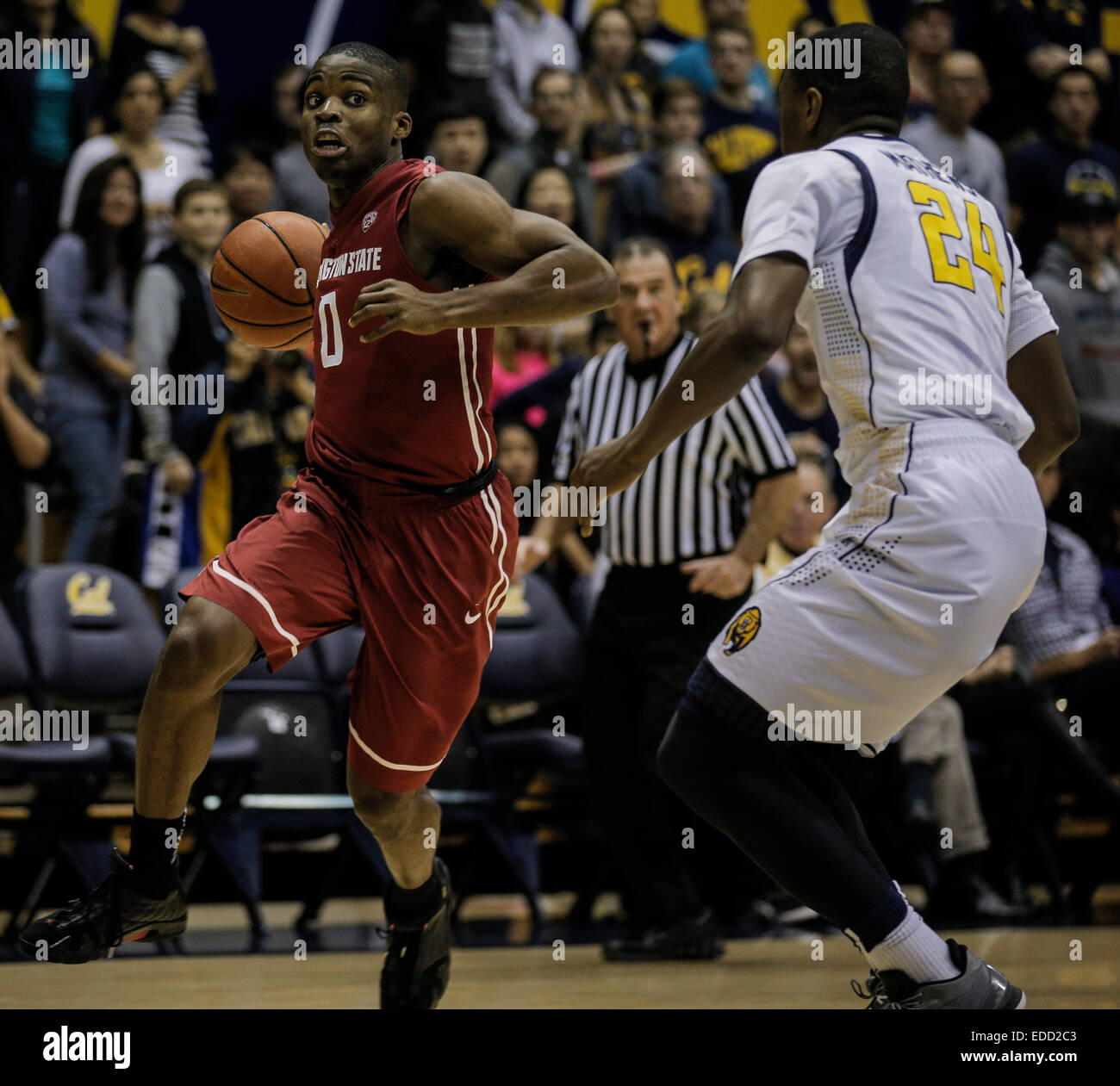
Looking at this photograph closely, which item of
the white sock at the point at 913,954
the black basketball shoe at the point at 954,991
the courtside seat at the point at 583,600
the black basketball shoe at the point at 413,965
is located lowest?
the black basketball shoe at the point at 413,965

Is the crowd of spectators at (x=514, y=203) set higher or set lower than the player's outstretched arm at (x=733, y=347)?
higher

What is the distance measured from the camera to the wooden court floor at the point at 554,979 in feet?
16.0

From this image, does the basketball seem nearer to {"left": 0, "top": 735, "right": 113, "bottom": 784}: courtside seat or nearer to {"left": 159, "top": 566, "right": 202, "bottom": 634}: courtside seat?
{"left": 0, "top": 735, "right": 113, "bottom": 784}: courtside seat

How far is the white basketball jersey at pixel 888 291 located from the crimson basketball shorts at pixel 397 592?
1079 millimetres

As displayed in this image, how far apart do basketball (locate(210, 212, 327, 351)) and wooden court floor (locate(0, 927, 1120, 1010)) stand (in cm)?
191

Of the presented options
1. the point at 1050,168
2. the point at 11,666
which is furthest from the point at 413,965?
the point at 1050,168

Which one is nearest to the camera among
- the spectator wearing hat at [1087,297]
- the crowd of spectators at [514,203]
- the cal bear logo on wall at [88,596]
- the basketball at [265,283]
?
the basketball at [265,283]

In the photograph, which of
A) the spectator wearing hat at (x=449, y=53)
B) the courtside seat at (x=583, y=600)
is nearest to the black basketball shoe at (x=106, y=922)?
the courtside seat at (x=583, y=600)

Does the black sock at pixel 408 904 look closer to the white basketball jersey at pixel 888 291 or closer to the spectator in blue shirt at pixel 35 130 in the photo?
the white basketball jersey at pixel 888 291

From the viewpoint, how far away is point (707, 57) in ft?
34.7

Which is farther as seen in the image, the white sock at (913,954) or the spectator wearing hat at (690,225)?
the spectator wearing hat at (690,225)

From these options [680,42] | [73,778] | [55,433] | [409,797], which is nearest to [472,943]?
[73,778]
